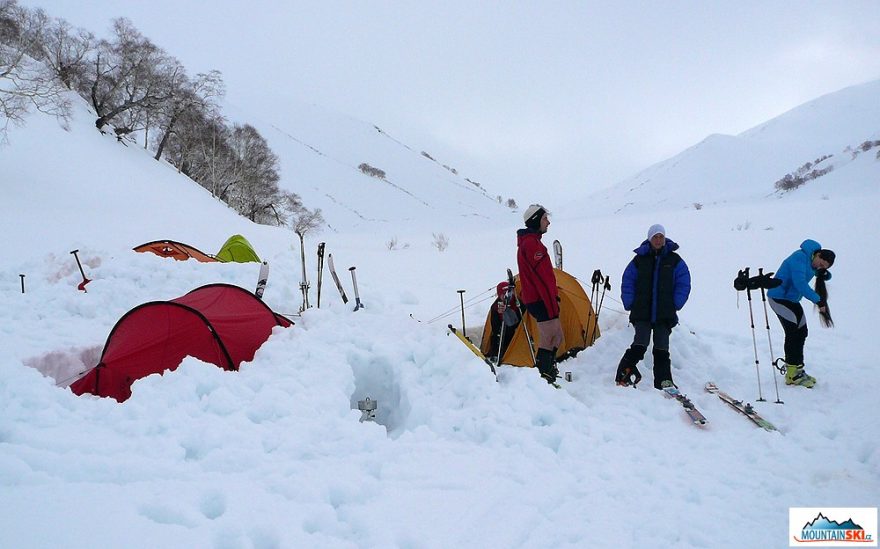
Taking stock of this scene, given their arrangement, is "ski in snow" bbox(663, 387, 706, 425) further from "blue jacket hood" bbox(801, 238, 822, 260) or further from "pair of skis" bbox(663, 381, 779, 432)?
"blue jacket hood" bbox(801, 238, 822, 260)

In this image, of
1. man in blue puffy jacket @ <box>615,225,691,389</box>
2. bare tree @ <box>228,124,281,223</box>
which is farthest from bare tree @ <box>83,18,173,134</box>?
man in blue puffy jacket @ <box>615,225,691,389</box>

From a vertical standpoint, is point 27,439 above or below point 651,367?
above

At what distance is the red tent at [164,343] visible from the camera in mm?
4543

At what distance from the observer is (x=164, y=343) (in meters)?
4.78

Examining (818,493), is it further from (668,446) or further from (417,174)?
(417,174)

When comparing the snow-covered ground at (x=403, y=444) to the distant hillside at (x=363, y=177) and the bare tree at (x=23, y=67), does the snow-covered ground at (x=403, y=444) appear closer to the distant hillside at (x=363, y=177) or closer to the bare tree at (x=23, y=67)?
the bare tree at (x=23, y=67)

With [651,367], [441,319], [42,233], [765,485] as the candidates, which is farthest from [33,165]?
[765,485]

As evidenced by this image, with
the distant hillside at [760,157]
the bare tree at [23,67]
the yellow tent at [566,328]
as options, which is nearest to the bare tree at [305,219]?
the bare tree at [23,67]

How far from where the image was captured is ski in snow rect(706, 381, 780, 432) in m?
4.34

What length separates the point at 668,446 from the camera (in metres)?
3.97

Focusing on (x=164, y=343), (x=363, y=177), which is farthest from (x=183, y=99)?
(x=164, y=343)

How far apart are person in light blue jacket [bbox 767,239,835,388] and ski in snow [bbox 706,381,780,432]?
0.97 metres

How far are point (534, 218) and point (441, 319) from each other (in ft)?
12.4

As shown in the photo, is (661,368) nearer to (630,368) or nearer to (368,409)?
(630,368)
